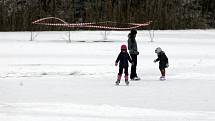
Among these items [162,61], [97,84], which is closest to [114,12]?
[162,61]

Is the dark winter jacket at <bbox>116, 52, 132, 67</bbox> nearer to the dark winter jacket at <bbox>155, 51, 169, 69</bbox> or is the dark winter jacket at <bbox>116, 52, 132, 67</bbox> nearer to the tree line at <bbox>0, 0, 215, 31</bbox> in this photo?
the dark winter jacket at <bbox>155, 51, 169, 69</bbox>

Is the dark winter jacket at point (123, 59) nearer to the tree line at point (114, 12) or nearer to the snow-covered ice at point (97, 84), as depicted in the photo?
the snow-covered ice at point (97, 84)

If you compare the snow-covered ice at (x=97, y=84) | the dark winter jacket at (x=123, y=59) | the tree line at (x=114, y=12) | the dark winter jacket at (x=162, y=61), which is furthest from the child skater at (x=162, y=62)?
the tree line at (x=114, y=12)

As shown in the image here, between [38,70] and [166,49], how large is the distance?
8.25 metres

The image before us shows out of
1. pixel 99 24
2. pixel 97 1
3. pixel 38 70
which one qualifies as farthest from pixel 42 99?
pixel 97 1

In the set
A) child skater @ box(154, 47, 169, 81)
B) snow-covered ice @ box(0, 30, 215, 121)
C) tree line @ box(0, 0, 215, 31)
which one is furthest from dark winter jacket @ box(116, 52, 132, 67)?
tree line @ box(0, 0, 215, 31)

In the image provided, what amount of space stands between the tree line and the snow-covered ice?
935cm

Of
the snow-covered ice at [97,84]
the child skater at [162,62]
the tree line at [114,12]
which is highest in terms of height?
the tree line at [114,12]

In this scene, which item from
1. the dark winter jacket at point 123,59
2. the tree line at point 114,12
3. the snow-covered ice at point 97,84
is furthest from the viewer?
the tree line at point 114,12

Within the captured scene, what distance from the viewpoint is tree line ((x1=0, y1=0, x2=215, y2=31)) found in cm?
3769

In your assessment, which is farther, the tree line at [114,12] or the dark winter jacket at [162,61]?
the tree line at [114,12]

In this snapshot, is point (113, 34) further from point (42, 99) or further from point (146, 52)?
point (42, 99)

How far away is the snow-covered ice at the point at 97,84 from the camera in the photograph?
11109 mm

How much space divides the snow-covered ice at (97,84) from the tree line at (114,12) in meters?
Result: 9.35
